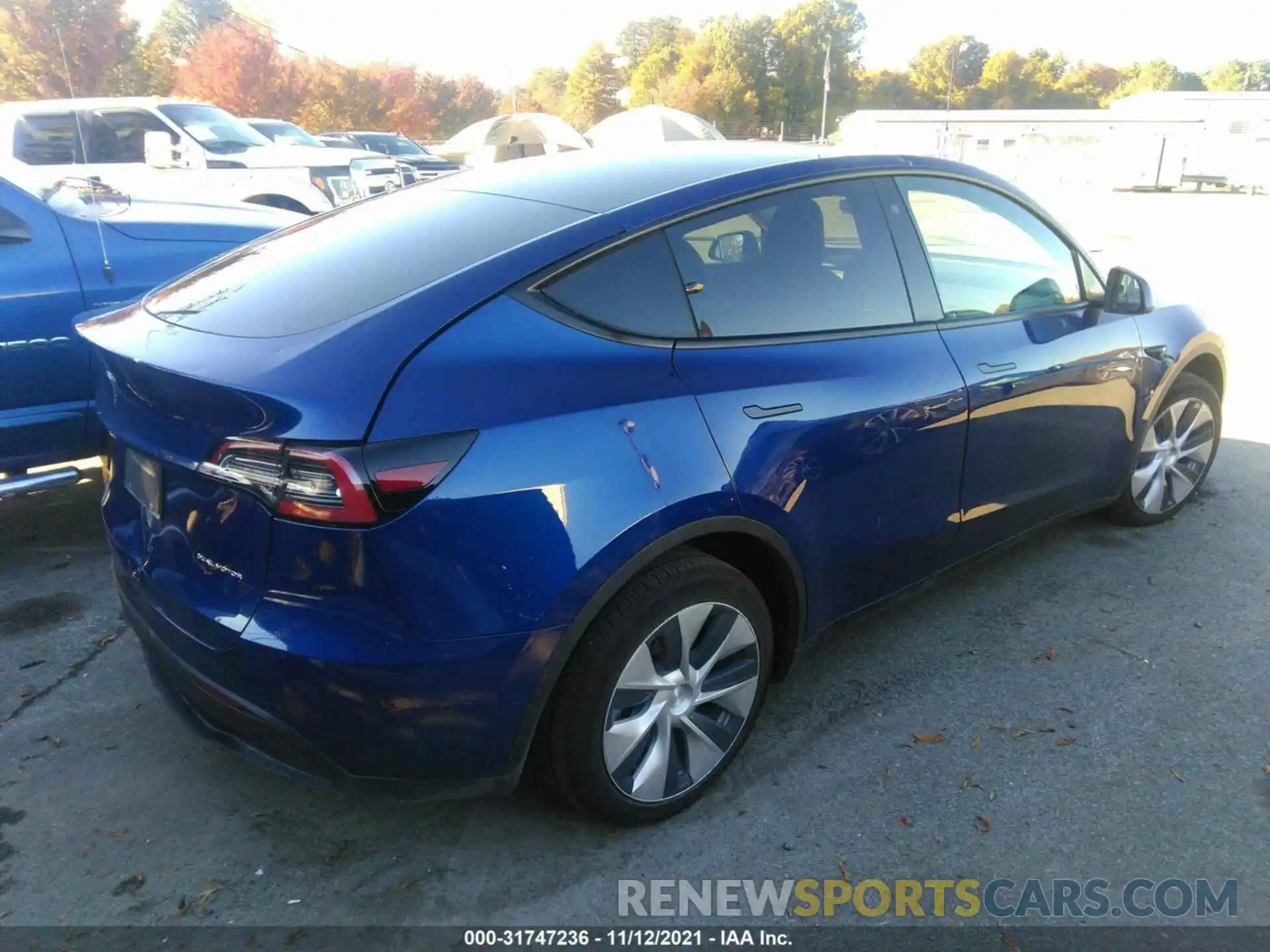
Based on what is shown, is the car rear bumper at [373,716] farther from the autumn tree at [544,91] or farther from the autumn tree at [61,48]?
the autumn tree at [544,91]

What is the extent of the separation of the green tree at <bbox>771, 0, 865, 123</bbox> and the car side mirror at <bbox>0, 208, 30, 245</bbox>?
330ft

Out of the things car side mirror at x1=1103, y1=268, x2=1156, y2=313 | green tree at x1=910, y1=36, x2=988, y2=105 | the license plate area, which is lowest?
the license plate area

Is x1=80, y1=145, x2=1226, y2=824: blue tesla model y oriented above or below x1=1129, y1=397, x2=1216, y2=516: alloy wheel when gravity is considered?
above

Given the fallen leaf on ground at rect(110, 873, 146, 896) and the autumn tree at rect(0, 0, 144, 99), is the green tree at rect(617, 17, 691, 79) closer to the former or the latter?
the autumn tree at rect(0, 0, 144, 99)

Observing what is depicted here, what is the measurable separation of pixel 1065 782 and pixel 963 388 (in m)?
1.23

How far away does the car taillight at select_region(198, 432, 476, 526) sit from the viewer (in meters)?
1.97

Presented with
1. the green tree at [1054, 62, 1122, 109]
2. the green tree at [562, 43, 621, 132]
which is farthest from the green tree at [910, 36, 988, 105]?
the green tree at [562, 43, 621, 132]

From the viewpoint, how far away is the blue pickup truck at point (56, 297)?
3.91 m

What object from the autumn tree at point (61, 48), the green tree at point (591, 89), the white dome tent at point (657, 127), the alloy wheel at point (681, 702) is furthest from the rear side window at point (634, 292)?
the green tree at point (591, 89)

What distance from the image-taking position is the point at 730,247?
8.91 feet

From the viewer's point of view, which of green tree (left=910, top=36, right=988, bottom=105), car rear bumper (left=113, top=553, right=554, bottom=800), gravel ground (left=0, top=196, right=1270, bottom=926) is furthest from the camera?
green tree (left=910, top=36, right=988, bottom=105)

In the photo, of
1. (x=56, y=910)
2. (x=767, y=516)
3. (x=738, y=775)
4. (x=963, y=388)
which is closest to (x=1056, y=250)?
(x=963, y=388)

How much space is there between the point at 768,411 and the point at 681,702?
0.81 metres

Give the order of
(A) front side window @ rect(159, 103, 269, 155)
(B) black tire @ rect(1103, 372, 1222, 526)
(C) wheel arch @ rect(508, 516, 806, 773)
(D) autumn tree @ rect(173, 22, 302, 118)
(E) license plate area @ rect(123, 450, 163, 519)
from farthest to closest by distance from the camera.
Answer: (D) autumn tree @ rect(173, 22, 302, 118), (A) front side window @ rect(159, 103, 269, 155), (B) black tire @ rect(1103, 372, 1222, 526), (E) license plate area @ rect(123, 450, 163, 519), (C) wheel arch @ rect(508, 516, 806, 773)
